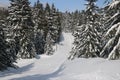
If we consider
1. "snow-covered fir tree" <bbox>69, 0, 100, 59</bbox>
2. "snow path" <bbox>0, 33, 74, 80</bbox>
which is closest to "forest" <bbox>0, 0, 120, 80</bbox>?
"snow-covered fir tree" <bbox>69, 0, 100, 59</bbox>

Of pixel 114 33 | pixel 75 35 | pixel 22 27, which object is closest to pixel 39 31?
pixel 75 35

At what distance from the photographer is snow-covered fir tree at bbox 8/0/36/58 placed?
49.5 m

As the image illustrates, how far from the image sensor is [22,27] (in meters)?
51.3

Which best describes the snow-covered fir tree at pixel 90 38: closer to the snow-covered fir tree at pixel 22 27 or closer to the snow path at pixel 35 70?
the snow path at pixel 35 70

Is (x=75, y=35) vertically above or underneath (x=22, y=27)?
underneath

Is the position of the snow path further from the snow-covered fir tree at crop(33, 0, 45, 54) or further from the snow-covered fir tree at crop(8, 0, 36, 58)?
the snow-covered fir tree at crop(33, 0, 45, 54)

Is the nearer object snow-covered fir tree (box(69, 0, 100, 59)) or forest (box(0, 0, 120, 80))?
forest (box(0, 0, 120, 80))

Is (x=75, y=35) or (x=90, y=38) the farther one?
(x=75, y=35)

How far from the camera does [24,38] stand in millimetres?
49781

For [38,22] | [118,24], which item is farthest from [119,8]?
[38,22]

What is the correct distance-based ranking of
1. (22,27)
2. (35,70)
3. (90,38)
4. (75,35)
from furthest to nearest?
(75,35), (22,27), (90,38), (35,70)

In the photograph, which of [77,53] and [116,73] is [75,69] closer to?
[116,73]

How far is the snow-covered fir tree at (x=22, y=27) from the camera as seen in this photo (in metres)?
49.5

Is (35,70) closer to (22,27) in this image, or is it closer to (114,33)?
(22,27)
